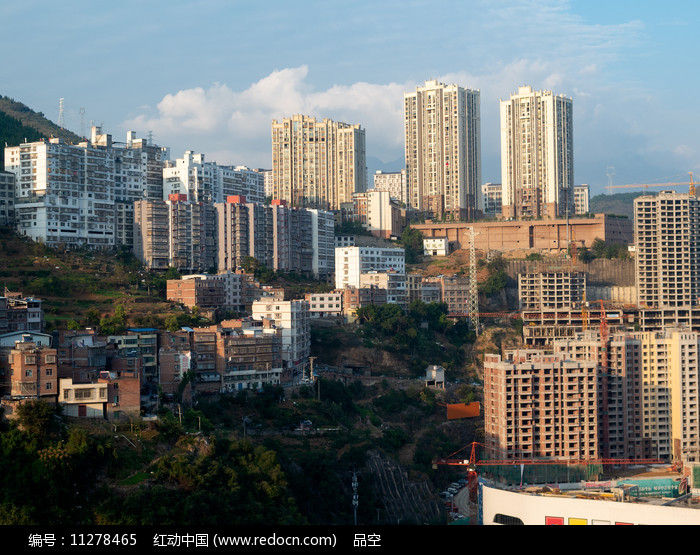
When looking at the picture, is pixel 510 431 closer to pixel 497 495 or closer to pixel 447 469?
pixel 447 469

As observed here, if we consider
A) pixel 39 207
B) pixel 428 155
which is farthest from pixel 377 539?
pixel 428 155

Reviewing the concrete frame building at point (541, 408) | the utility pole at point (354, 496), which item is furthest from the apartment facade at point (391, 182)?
the utility pole at point (354, 496)

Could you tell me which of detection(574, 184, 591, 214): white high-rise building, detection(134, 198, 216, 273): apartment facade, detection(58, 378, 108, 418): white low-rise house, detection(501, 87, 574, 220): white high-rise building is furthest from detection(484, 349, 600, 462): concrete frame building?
detection(574, 184, 591, 214): white high-rise building

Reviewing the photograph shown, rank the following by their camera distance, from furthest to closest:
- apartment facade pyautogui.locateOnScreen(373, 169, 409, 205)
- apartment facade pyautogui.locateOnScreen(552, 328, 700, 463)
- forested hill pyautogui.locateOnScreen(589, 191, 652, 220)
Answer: forested hill pyautogui.locateOnScreen(589, 191, 652, 220)
apartment facade pyautogui.locateOnScreen(373, 169, 409, 205)
apartment facade pyautogui.locateOnScreen(552, 328, 700, 463)

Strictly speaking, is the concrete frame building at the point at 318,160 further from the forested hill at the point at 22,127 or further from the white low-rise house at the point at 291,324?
the white low-rise house at the point at 291,324

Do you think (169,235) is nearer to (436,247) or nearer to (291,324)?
(291,324)

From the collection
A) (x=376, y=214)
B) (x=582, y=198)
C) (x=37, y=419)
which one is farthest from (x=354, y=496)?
(x=582, y=198)

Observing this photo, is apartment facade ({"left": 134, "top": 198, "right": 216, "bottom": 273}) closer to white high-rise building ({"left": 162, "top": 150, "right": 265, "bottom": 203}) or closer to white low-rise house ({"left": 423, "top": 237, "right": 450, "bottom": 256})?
white high-rise building ({"left": 162, "top": 150, "right": 265, "bottom": 203})
